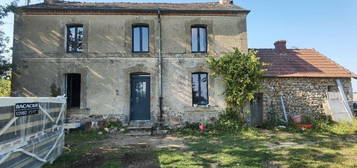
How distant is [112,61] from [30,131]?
19.6ft

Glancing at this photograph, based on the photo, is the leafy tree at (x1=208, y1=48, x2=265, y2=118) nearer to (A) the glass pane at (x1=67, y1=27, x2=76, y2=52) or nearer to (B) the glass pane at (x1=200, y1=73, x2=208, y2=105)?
(B) the glass pane at (x1=200, y1=73, x2=208, y2=105)

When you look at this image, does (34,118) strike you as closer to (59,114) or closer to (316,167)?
(59,114)

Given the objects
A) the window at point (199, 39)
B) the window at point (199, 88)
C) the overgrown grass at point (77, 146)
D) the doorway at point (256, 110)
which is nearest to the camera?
the overgrown grass at point (77, 146)

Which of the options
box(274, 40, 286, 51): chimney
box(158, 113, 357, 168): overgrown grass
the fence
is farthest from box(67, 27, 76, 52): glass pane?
box(274, 40, 286, 51): chimney

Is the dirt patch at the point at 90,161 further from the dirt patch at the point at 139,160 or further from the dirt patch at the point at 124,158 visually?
the dirt patch at the point at 139,160

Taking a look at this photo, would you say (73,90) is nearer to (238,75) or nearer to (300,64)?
(238,75)

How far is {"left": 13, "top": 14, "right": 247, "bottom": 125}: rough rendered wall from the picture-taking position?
9.38 meters

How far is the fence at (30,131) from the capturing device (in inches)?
130

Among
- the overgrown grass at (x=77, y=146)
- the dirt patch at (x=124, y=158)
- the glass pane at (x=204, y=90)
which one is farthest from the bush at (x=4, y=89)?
the glass pane at (x=204, y=90)

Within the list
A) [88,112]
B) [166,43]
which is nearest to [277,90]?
[166,43]

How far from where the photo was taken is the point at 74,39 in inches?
387

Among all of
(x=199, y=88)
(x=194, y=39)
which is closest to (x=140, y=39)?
(x=194, y=39)

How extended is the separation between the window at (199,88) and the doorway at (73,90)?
551cm

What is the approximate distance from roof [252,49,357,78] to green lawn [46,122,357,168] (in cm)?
318
